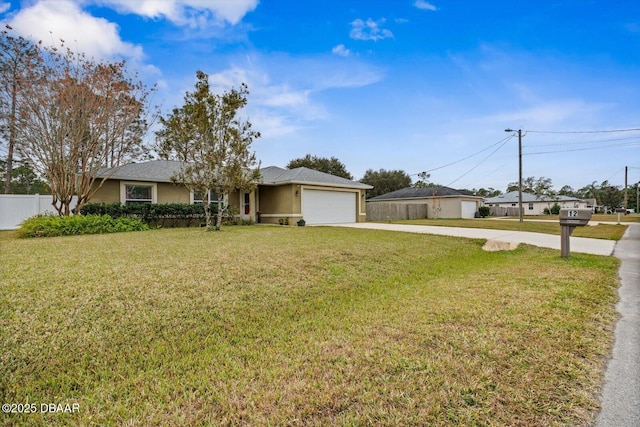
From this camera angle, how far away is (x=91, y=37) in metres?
11.4

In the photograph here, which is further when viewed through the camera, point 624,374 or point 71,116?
point 71,116

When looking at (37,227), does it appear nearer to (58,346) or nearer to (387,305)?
(58,346)

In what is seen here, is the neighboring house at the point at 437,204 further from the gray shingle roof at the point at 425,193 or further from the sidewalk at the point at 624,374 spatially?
the sidewalk at the point at 624,374

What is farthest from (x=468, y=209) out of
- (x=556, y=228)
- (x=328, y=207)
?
(x=328, y=207)

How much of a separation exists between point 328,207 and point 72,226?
39.4ft

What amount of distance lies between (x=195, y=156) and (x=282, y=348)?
10188 millimetres

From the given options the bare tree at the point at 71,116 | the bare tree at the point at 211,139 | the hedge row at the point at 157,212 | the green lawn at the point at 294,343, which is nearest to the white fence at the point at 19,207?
the bare tree at the point at 71,116

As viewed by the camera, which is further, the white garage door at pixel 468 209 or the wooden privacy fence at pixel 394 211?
the white garage door at pixel 468 209

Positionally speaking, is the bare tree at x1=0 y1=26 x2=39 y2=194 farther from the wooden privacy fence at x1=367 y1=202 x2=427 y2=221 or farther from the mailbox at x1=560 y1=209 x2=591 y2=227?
the wooden privacy fence at x1=367 y1=202 x2=427 y2=221

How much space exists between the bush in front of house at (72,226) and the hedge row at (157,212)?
1.30 m

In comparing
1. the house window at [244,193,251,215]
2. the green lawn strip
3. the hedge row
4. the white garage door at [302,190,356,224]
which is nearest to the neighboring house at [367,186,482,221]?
the white garage door at [302,190,356,224]

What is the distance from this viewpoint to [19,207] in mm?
14000

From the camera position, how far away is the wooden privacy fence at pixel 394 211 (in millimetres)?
24395

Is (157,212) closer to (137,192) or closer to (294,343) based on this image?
(137,192)
